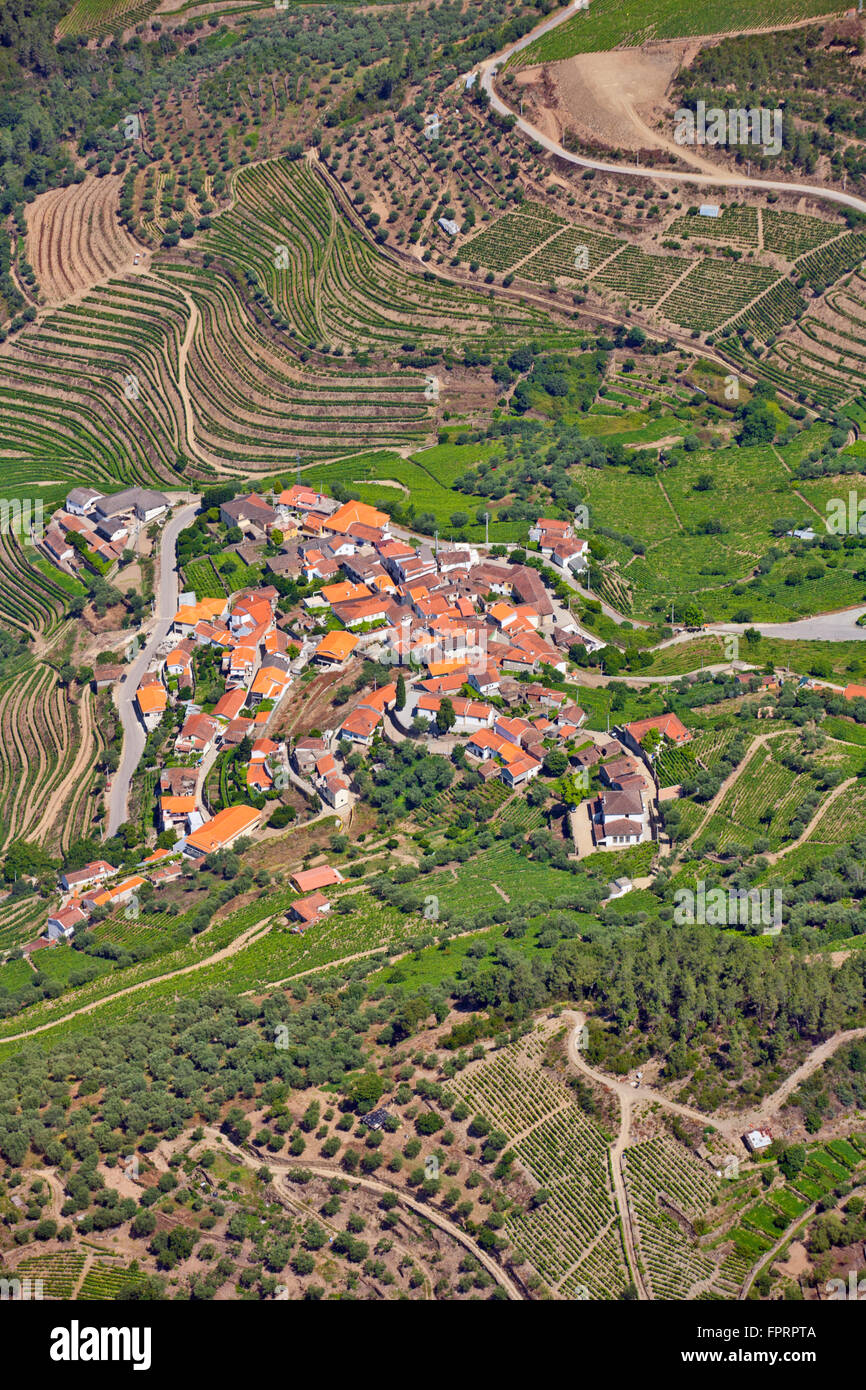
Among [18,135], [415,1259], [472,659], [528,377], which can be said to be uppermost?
[18,135]

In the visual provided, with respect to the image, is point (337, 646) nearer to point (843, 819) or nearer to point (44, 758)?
point (44, 758)

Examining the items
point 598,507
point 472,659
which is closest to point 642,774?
point 472,659

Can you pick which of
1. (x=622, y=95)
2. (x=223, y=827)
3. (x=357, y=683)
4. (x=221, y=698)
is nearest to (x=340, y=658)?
(x=357, y=683)

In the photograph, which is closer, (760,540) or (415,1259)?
(415,1259)

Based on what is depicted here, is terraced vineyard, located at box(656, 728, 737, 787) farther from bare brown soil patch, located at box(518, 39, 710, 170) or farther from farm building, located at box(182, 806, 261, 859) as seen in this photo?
bare brown soil patch, located at box(518, 39, 710, 170)

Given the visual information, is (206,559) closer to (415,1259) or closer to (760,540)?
(760,540)

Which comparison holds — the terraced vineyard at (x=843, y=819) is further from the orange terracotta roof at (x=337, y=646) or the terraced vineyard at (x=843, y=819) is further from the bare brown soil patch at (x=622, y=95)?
the bare brown soil patch at (x=622, y=95)

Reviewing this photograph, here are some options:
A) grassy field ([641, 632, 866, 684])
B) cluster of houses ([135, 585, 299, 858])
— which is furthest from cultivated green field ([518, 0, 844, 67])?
grassy field ([641, 632, 866, 684])
